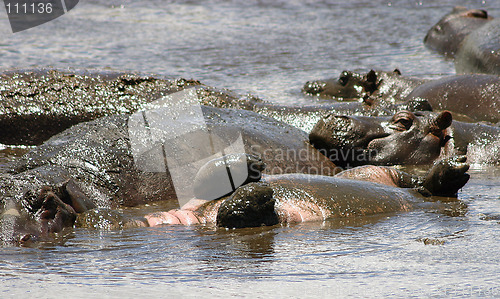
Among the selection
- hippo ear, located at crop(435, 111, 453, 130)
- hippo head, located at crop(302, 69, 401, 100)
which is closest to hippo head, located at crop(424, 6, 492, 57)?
hippo head, located at crop(302, 69, 401, 100)

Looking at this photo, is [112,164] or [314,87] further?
[314,87]

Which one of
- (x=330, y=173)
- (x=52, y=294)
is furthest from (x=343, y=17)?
(x=52, y=294)

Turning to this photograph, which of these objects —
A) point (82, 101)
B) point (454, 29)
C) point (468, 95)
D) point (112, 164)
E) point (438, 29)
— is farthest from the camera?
point (438, 29)

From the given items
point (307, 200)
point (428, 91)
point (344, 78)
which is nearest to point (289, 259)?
point (307, 200)

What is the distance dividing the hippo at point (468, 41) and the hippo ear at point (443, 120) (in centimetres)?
340

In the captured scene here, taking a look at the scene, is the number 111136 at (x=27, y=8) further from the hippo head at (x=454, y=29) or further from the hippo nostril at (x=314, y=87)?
the hippo head at (x=454, y=29)

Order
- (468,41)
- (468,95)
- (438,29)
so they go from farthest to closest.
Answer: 1. (438,29)
2. (468,41)
3. (468,95)

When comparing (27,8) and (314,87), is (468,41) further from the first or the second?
(27,8)

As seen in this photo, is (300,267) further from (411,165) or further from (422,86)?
(422,86)

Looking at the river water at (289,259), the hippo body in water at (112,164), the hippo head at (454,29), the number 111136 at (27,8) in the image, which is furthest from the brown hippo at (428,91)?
the number 111136 at (27,8)

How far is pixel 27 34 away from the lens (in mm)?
13383

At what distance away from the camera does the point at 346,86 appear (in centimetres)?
982

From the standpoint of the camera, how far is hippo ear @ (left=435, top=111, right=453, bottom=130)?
641 cm

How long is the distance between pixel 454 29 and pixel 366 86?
431cm
